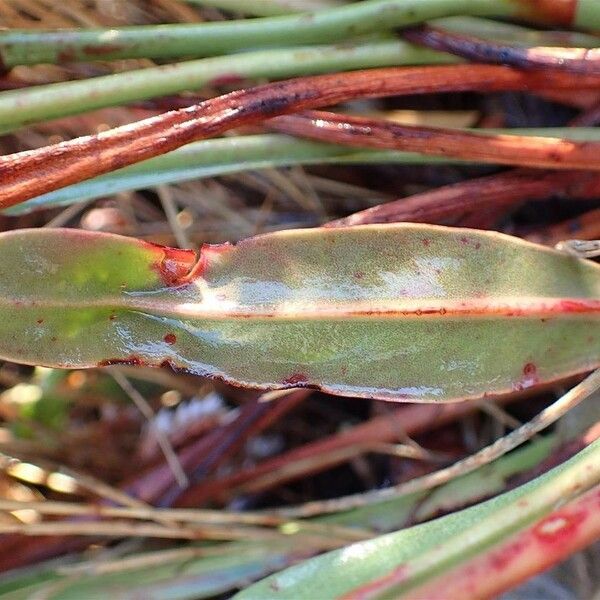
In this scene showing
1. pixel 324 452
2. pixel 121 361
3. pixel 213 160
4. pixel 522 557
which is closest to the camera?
pixel 522 557

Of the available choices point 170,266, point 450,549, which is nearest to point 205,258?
point 170,266

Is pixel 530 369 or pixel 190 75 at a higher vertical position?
pixel 190 75

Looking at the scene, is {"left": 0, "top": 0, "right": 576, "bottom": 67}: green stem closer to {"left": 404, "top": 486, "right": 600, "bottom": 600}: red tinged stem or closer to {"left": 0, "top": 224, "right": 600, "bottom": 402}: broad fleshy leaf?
{"left": 0, "top": 224, "right": 600, "bottom": 402}: broad fleshy leaf

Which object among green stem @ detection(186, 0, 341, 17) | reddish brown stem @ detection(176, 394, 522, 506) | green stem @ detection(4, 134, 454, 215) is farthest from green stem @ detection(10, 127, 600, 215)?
reddish brown stem @ detection(176, 394, 522, 506)

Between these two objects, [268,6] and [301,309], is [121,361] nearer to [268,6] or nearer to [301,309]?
[301,309]

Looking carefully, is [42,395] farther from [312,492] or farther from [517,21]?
[517,21]

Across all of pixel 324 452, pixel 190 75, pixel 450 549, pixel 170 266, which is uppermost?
pixel 190 75

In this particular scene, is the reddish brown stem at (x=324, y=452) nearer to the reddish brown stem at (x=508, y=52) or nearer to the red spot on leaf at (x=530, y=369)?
the red spot on leaf at (x=530, y=369)
